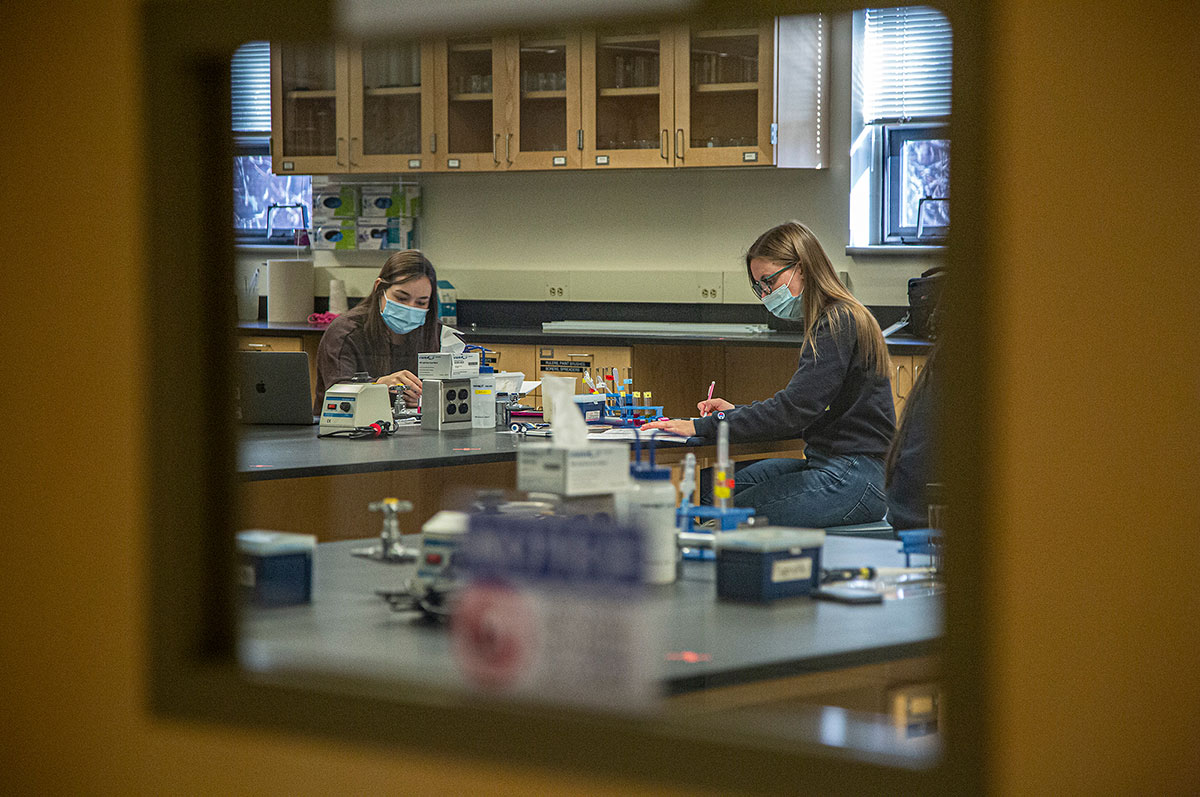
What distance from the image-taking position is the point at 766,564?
2.04m

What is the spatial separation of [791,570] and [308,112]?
5.34 m

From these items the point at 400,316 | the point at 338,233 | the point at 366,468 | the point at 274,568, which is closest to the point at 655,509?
the point at 274,568

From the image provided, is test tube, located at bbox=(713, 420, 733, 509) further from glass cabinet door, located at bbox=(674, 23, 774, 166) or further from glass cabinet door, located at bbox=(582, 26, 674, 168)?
glass cabinet door, located at bbox=(582, 26, 674, 168)

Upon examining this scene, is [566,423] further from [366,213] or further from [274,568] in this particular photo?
[366,213]

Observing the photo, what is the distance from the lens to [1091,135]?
5.32 ft

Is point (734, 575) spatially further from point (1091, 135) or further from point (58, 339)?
point (58, 339)

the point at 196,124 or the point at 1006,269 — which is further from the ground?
the point at 196,124

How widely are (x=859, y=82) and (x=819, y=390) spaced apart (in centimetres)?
306

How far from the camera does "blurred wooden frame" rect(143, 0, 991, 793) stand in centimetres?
161

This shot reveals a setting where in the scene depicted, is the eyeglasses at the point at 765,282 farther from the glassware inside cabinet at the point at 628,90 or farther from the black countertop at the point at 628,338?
the glassware inside cabinet at the point at 628,90

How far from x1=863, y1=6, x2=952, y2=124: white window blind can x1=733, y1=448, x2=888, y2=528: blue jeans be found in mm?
2916

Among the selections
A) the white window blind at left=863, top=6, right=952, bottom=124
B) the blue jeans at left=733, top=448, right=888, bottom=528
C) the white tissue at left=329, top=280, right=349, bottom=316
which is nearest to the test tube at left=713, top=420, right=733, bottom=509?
the blue jeans at left=733, top=448, right=888, bottom=528

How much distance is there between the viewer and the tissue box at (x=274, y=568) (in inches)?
82.5

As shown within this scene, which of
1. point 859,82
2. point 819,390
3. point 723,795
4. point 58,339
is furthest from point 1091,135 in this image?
point 859,82
